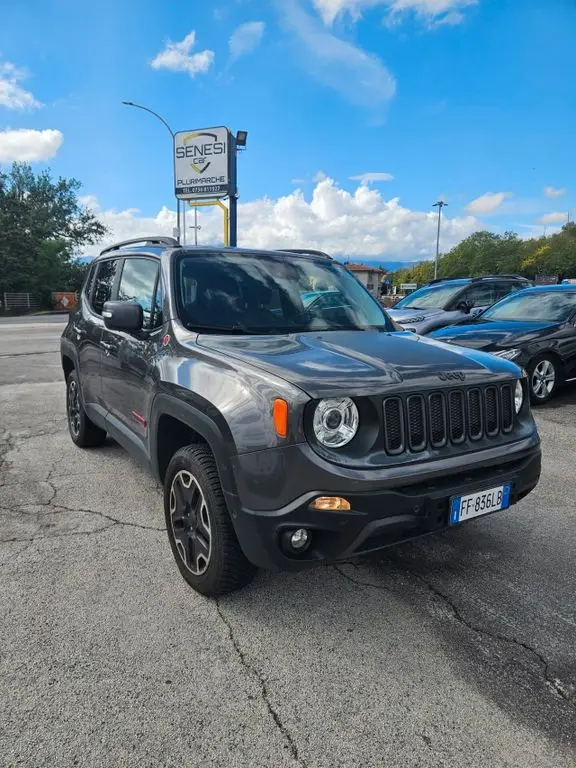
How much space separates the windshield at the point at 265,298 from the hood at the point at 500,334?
3.64 m

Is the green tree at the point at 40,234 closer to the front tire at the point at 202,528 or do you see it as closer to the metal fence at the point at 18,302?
the metal fence at the point at 18,302

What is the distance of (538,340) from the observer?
711cm

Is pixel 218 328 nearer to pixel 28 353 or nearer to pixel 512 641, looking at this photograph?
pixel 512 641

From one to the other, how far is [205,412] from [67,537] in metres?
1.59

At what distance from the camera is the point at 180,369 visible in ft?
9.64

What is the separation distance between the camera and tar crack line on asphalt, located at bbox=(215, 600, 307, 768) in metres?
1.92

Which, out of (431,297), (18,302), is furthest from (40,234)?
(431,297)

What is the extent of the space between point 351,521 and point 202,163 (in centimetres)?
2602

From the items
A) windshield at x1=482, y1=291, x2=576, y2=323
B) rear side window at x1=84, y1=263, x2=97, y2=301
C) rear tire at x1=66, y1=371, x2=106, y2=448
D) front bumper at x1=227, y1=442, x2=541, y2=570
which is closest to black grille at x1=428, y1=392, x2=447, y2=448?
front bumper at x1=227, y1=442, x2=541, y2=570

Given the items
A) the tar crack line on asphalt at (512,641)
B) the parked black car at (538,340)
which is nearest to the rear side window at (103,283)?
the tar crack line on asphalt at (512,641)

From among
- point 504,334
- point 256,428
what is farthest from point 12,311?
point 256,428

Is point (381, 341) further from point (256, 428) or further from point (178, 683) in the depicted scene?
point (178, 683)

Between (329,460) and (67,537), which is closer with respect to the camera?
(329,460)

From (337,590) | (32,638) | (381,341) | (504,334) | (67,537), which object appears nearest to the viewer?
(32,638)
